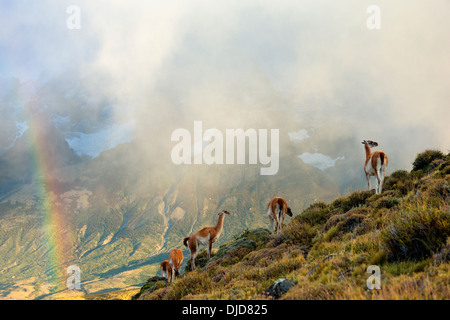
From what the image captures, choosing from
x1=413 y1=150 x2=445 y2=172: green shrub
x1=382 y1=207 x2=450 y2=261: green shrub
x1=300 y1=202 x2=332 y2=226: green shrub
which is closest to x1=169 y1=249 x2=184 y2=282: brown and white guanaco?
x1=300 y1=202 x2=332 y2=226: green shrub

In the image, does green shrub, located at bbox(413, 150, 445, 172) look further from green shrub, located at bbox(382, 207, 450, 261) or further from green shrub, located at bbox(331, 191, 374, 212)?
green shrub, located at bbox(382, 207, 450, 261)

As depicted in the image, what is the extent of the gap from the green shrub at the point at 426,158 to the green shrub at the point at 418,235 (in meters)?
16.0

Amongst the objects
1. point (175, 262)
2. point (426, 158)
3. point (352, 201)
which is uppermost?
point (426, 158)

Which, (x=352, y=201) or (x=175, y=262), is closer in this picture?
(x=352, y=201)

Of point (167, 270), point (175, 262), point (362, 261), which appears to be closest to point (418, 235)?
point (362, 261)

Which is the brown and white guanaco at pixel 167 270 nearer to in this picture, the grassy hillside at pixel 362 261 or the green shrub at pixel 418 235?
the grassy hillside at pixel 362 261

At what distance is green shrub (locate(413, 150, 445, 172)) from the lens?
20344mm

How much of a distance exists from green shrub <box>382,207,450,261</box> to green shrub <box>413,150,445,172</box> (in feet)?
52.5

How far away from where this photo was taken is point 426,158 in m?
21.1

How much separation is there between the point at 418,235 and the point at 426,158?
18.2 metres

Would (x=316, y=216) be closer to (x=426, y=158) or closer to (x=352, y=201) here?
(x=352, y=201)

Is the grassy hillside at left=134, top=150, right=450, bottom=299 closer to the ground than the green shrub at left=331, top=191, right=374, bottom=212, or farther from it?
closer to the ground
